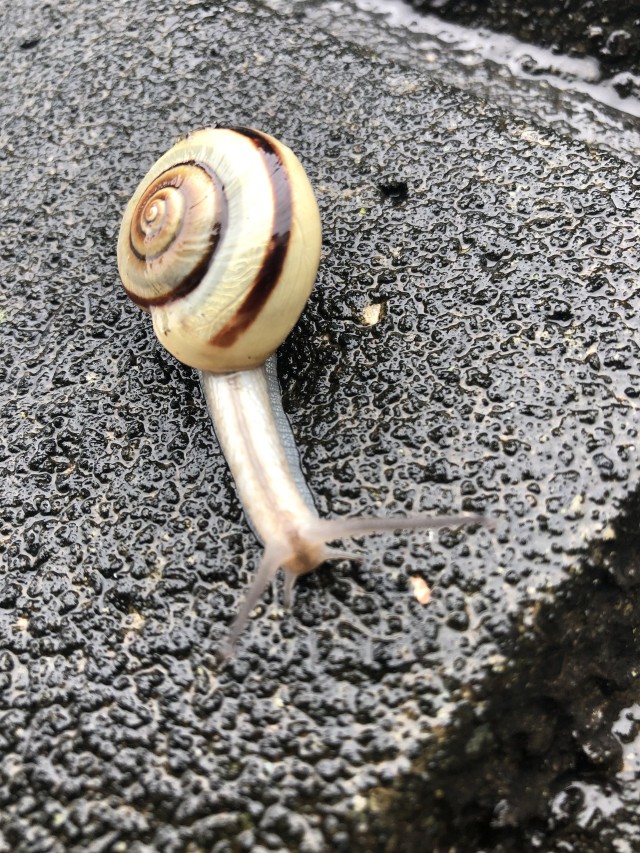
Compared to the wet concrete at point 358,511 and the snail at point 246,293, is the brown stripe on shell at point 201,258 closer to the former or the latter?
the snail at point 246,293

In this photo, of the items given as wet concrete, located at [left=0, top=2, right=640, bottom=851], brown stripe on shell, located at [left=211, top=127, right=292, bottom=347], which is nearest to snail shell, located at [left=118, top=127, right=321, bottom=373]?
brown stripe on shell, located at [left=211, top=127, right=292, bottom=347]

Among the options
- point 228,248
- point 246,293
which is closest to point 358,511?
point 246,293

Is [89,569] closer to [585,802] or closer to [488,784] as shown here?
[488,784]

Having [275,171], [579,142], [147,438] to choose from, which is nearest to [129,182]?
[275,171]

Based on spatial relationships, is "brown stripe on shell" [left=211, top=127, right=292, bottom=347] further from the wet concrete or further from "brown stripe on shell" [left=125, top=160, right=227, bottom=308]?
the wet concrete

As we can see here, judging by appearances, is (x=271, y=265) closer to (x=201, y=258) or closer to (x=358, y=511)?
(x=201, y=258)

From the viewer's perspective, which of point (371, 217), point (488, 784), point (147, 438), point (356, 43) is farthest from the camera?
point (356, 43)

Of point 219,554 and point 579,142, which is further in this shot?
point 579,142
